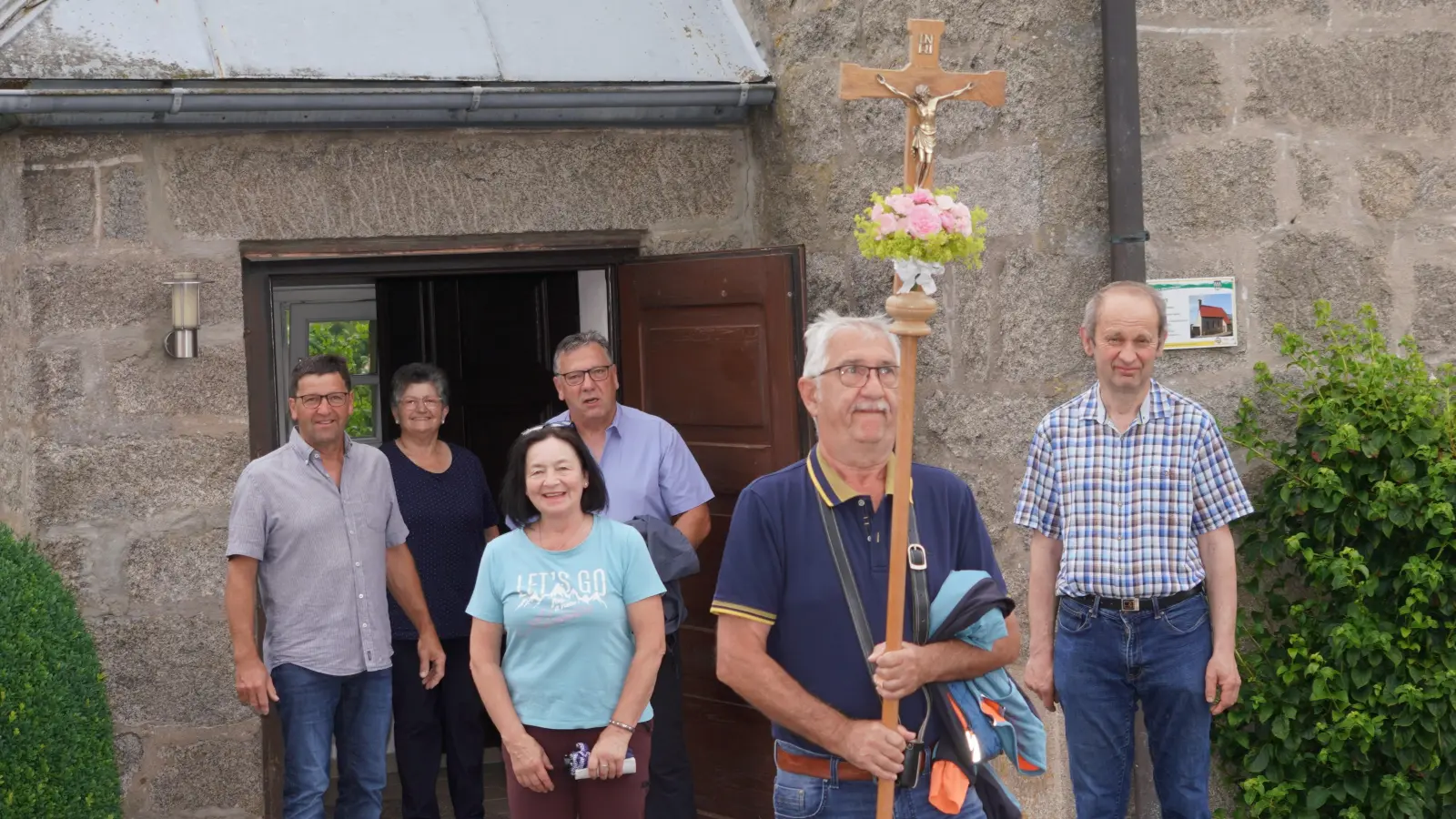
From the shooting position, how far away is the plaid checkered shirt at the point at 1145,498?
14.3 ft

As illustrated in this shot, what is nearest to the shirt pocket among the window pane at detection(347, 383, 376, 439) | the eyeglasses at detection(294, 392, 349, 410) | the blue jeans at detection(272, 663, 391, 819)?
the eyeglasses at detection(294, 392, 349, 410)

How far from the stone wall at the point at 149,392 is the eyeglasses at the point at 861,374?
→ 2919 mm

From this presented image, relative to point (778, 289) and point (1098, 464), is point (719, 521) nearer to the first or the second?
point (778, 289)

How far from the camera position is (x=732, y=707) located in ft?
19.9

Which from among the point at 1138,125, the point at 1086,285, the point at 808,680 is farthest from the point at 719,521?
the point at 808,680

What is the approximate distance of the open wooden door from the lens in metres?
5.73

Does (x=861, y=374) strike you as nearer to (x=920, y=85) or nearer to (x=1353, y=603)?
(x=920, y=85)

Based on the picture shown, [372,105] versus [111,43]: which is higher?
[111,43]

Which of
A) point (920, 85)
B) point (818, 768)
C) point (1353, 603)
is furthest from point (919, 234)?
point (1353, 603)

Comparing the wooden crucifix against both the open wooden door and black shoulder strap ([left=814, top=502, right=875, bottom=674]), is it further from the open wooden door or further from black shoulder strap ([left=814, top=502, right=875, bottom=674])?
the open wooden door

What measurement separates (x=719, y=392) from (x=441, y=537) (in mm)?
1095

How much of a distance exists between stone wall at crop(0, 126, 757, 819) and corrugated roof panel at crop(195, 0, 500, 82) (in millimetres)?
246

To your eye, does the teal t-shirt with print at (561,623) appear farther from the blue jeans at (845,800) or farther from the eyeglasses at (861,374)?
the eyeglasses at (861,374)

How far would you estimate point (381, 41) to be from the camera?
5.89m
